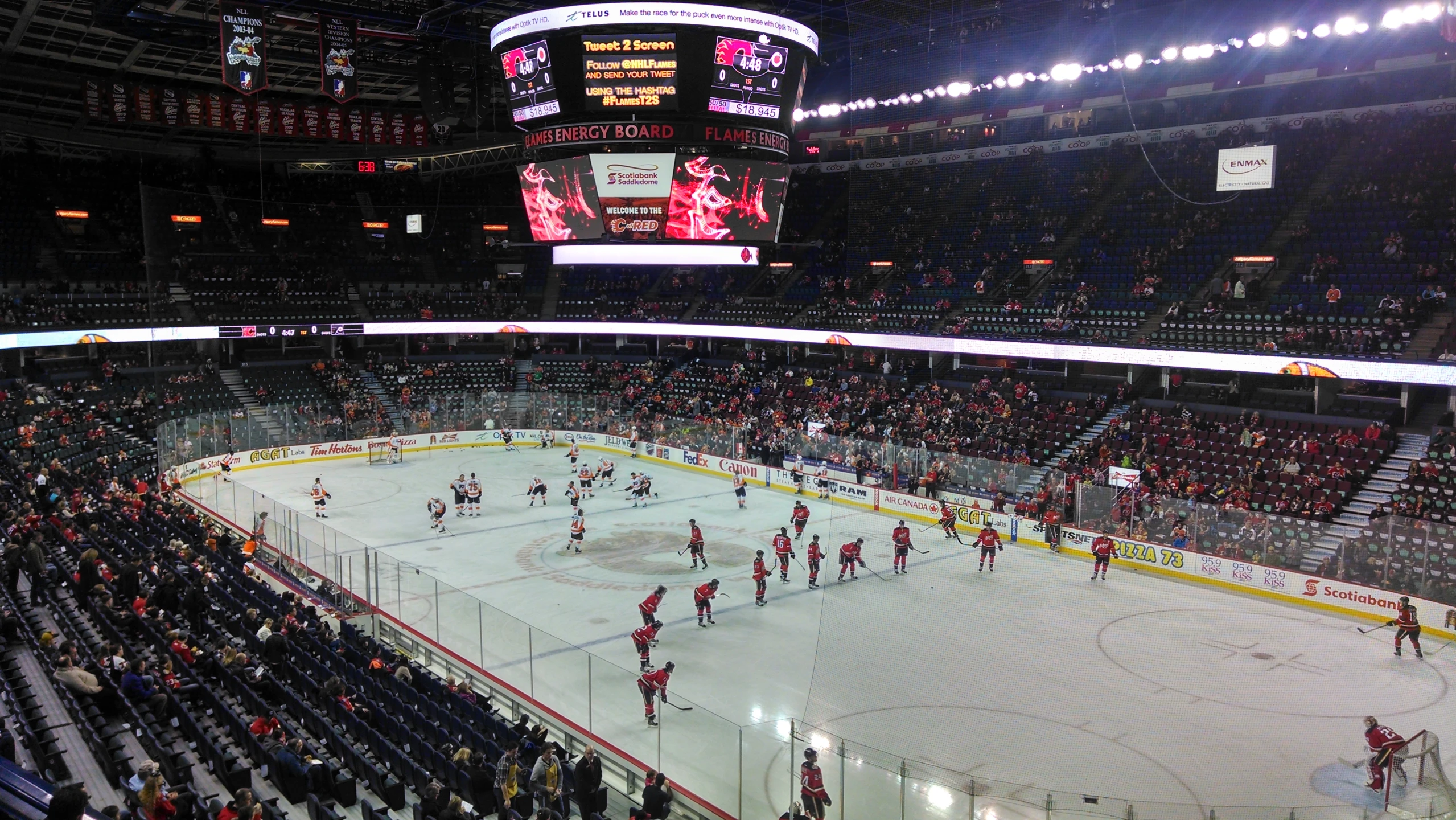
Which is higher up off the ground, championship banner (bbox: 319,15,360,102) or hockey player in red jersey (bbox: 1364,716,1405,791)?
championship banner (bbox: 319,15,360,102)

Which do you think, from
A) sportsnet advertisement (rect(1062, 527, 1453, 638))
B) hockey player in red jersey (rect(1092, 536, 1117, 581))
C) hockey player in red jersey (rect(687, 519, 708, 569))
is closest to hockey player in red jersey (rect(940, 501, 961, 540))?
sportsnet advertisement (rect(1062, 527, 1453, 638))

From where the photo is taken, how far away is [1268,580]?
1984 cm

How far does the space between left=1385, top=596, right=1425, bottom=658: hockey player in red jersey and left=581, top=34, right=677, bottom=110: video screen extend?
17567 mm

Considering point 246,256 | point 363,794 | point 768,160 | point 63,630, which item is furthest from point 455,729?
point 246,256

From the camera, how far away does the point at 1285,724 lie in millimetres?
13711

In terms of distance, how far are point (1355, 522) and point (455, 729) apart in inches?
748

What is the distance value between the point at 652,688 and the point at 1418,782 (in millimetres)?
9185

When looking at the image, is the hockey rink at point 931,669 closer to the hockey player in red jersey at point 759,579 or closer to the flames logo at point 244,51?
the hockey player in red jersey at point 759,579

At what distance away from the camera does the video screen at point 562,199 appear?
2519cm

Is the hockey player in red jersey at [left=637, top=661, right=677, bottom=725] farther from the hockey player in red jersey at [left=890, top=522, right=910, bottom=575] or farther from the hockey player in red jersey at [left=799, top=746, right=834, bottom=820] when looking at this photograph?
the hockey player in red jersey at [left=890, top=522, right=910, bottom=575]

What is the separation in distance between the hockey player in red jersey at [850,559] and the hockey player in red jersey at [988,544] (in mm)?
2774

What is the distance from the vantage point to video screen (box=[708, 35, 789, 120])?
A: 22.8 metres

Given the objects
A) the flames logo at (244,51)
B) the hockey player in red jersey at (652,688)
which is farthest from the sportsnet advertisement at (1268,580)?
the flames logo at (244,51)

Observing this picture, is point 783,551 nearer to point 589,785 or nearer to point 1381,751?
point 589,785
